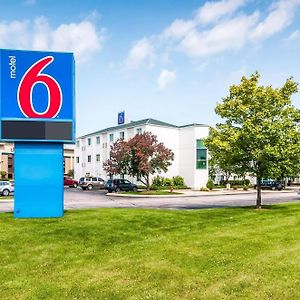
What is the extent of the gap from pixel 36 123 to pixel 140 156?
28616 millimetres

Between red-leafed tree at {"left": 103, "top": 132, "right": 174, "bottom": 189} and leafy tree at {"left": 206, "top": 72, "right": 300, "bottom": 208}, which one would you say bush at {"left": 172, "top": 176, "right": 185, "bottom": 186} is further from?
leafy tree at {"left": 206, "top": 72, "right": 300, "bottom": 208}

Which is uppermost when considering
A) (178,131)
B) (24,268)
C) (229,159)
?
(178,131)

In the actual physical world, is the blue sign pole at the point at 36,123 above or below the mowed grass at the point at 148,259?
above

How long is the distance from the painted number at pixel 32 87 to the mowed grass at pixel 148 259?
4.92 m

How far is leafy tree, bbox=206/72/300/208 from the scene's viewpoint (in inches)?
807

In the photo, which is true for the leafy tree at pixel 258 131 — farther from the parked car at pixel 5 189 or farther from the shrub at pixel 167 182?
the shrub at pixel 167 182

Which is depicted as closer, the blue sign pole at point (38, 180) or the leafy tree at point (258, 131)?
the blue sign pole at point (38, 180)

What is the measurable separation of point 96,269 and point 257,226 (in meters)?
8.06

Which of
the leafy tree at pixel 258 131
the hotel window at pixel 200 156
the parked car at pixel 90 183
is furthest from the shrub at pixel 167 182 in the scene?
the leafy tree at pixel 258 131

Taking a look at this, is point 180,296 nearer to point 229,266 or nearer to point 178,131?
point 229,266

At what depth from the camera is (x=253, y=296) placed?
24.3 feet

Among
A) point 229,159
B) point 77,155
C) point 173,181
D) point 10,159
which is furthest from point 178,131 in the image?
point 10,159

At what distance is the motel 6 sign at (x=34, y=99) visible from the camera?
56.3 feet

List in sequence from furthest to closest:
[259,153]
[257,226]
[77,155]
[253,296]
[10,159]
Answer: [10,159], [77,155], [259,153], [257,226], [253,296]
